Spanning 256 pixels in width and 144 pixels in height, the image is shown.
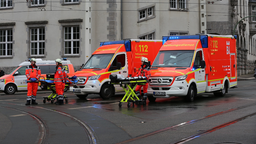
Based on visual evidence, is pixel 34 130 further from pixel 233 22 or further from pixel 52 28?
pixel 233 22

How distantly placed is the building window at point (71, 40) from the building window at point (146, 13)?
5607 millimetres

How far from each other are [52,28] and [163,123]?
2479 cm

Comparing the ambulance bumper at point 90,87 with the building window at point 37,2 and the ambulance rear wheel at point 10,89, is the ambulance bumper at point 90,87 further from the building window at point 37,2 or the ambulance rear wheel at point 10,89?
the building window at point 37,2

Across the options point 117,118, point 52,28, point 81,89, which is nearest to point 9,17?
point 52,28

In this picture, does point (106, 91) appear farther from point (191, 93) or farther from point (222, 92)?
point (222, 92)

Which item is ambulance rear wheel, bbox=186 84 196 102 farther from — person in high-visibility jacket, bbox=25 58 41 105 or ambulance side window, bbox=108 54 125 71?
person in high-visibility jacket, bbox=25 58 41 105

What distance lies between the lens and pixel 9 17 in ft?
Answer: 109

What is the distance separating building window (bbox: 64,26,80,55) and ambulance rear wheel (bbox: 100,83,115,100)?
16.0 m

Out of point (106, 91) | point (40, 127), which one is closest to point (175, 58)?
point (106, 91)

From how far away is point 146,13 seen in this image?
106ft

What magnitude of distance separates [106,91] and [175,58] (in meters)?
3.45

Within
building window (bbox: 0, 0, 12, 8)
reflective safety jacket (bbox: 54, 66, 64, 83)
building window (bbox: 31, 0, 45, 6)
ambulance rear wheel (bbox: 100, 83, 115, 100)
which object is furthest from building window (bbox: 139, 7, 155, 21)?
reflective safety jacket (bbox: 54, 66, 64, 83)

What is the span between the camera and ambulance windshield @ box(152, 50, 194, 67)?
14.8m

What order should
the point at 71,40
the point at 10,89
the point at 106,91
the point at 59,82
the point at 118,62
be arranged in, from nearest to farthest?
the point at 59,82, the point at 106,91, the point at 118,62, the point at 10,89, the point at 71,40
